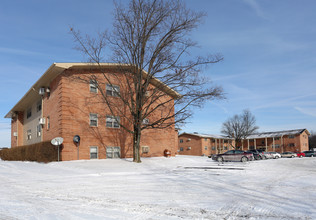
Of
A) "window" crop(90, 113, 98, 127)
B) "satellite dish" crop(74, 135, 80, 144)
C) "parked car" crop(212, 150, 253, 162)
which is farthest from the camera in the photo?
"parked car" crop(212, 150, 253, 162)

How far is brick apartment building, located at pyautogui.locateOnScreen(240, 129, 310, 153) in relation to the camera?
6906cm

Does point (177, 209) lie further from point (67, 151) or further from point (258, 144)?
point (258, 144)

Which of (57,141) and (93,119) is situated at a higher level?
(93,119)

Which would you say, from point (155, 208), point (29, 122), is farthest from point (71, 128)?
point (155, 208)

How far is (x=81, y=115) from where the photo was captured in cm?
2339

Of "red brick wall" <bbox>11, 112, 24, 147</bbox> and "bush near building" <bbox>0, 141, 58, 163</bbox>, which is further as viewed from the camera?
"red brick wall" <bbox>11, 112, 24, 147</bbox>

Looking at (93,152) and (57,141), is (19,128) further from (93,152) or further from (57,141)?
(57,141)

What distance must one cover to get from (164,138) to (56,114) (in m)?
12.6

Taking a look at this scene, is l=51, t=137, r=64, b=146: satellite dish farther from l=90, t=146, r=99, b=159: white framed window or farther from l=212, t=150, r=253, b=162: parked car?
l=212, t=150, r=253, b=162: parked car

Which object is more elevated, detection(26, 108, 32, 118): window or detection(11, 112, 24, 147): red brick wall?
detection(26, 108, 32, 118): window

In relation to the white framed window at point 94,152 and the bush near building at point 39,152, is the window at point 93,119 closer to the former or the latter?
the white framed window at point 94,152

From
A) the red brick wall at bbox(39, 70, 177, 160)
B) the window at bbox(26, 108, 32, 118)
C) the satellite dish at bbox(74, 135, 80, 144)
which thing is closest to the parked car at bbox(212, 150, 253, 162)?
the red brick wall at bbox(39, 70, 177, 160)

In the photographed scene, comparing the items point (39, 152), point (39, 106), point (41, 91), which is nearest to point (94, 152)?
point (39, 152)

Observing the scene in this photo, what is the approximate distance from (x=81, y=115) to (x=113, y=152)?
15.2 feet
